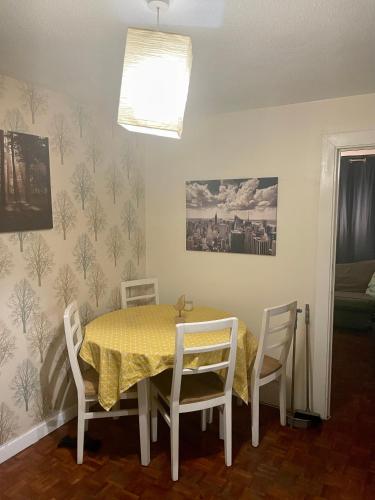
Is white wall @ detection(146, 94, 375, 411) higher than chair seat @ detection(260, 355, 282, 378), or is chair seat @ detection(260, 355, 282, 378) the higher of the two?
white wall @ detection(146, 94, 375, 411)

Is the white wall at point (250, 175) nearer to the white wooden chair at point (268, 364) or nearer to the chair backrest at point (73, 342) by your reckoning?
the white wooden chair at point (268, 364)

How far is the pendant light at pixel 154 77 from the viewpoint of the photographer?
1.41 metres

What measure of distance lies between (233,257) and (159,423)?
1396 mm

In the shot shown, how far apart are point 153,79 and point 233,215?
5.61 feet

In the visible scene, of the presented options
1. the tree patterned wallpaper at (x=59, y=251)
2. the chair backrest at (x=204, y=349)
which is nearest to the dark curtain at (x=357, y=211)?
the tree patterned wallpaper at (x=59, y=251)

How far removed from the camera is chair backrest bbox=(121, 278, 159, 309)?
3.13 m

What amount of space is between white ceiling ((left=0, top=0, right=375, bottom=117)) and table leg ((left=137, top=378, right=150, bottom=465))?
1831 millimetres

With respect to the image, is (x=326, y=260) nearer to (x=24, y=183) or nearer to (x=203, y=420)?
(x=203, y=420)

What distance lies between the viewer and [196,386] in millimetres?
2270

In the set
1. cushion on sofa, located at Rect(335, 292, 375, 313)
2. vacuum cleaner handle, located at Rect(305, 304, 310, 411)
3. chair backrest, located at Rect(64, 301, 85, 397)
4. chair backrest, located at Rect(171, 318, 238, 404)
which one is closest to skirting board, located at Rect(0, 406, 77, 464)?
chair backrest, located at Rect(64, 301, 85, 397)

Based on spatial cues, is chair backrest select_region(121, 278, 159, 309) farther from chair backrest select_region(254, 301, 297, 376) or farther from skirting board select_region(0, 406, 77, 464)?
chair backrest select_region(254, 301, 297, 376)

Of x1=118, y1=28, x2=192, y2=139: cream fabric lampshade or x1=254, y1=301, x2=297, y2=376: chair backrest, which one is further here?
x1=254, y1=301, x2=297, y2=376: chair backrest

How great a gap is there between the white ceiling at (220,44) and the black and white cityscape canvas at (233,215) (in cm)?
72

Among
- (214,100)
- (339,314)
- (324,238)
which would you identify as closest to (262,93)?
(214,100)
